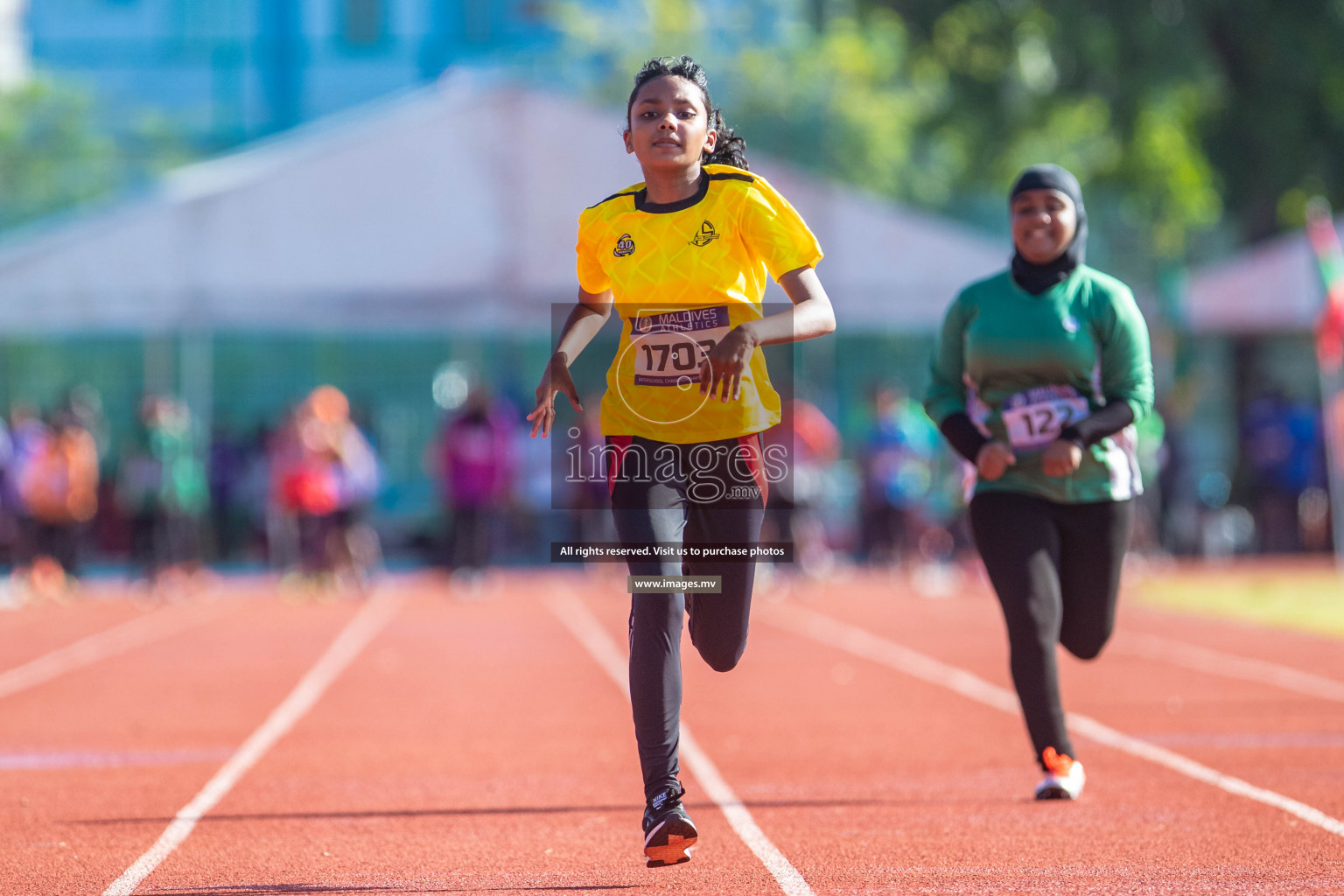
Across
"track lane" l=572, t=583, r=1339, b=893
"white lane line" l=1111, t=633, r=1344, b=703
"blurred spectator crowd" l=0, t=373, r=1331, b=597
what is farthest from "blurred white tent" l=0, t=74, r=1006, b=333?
"track lane" l=572, t=583, r=1339, b=893

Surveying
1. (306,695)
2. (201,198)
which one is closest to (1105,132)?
(201,198)

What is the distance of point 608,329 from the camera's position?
2397 centimetres

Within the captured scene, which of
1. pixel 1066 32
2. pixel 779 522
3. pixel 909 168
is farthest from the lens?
pixel 909 168

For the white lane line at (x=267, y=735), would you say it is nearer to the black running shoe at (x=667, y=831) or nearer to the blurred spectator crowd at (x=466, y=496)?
the black running shoe at (x=667, y=831)

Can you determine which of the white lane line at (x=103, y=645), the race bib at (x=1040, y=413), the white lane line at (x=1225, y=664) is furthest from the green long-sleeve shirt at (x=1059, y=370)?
the white lane line at (x=103, y=645)

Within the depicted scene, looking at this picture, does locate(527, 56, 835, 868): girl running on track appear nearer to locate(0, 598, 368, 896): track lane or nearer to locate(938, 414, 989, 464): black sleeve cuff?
locate(938, 414, 989, 464): black sleeve cuff

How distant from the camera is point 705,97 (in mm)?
4969

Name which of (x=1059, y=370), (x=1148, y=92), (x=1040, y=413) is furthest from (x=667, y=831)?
(x=1148, y=92)

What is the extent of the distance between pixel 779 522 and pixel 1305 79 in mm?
11676

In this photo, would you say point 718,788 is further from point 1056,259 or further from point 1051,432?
point 1056,259

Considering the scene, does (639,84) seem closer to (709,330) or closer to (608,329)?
(709,330)

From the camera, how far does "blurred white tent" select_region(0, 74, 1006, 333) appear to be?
19719 millimetres

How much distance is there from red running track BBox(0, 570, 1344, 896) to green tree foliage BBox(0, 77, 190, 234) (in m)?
46.4

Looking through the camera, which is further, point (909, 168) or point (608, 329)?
point (909, 168)
